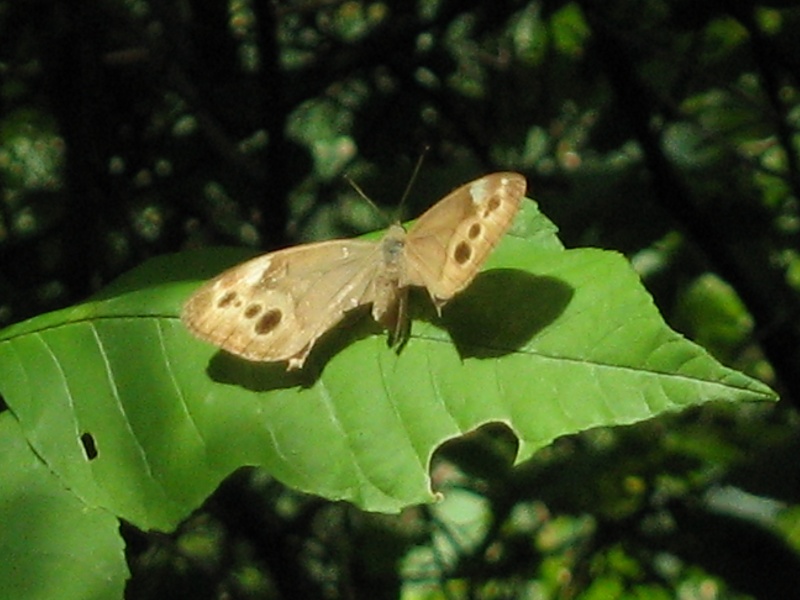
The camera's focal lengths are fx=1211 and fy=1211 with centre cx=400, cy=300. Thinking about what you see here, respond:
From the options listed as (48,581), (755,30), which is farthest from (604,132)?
(48,581)

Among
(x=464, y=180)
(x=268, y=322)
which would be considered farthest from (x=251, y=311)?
(x=464, y=180)

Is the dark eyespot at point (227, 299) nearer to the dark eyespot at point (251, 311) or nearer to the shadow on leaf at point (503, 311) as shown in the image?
the dark eyespot at point (251, 311)

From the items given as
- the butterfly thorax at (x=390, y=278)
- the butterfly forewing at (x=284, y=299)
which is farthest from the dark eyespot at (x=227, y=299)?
the butterfly thorax at (x=390, y=278)

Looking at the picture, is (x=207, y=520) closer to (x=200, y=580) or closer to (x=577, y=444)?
(x=200, y=580)

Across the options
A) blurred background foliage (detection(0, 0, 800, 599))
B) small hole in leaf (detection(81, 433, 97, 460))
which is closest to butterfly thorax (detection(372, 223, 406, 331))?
small hole in leaf (detection(81, 433, 97, 460))

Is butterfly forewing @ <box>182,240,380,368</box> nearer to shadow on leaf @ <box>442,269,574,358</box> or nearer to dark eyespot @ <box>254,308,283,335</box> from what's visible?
dark eyespot @ <box>254,308,283,335</box>
